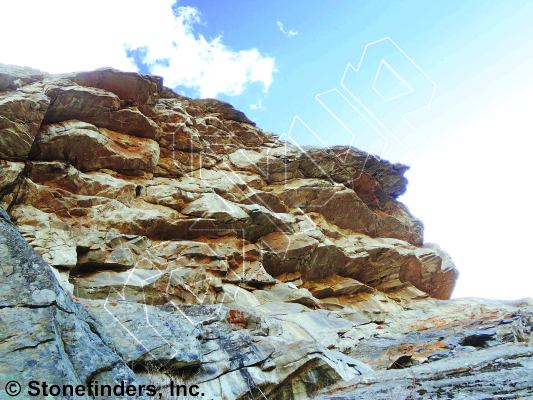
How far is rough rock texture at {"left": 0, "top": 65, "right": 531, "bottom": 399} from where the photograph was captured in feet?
26.2

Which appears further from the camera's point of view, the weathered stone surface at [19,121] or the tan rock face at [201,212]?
the weathered stone surface at [19,121]

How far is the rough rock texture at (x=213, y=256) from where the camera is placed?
7977 mm

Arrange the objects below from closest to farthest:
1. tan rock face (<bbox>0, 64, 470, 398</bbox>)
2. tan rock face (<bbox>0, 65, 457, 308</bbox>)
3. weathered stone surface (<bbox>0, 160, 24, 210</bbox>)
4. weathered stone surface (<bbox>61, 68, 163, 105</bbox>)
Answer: tan rock face (<bbox>0, 64, 470, 398</bbox>) < weathered stone surface (<bbox>0, 160, 24, 210</bbox>) < tan rock face (<bbox>0, 65, 457, 308</bbox>) < weathered stone surface (<bbox>61, 68, 163, 105</bbox>)

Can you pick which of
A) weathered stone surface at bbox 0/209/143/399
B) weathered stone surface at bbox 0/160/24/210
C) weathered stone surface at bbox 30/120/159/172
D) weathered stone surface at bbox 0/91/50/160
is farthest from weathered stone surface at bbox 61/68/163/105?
weathered stone surface at bbox 0/209/143/399

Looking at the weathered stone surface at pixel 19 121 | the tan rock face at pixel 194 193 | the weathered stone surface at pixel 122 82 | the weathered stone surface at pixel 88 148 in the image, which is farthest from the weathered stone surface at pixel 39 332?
the weathered stone surface at pixel 122 82

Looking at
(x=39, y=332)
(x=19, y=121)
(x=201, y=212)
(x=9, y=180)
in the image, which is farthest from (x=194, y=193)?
(x=39, y=332)

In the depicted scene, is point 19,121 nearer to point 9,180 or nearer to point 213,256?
point 9,180

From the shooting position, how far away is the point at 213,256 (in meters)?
19.0

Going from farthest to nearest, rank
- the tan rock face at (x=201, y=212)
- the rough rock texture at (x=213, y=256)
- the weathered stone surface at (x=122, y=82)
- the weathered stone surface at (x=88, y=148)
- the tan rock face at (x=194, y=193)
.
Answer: the weathered stone surface at (x=122, y=82) < the weathered stone surface at (x=88, y=148) < the tan rock face at (x=194, y=193) < the tan rock face at (x=201, y=212) < the rough rock texture at (x=213, y=256)

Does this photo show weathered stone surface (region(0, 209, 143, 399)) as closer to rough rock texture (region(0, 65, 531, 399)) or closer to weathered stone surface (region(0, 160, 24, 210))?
rough rock texture (region(0, 65, 531, 399))

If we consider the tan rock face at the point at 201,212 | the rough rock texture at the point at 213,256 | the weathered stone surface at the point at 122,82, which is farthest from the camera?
the weathered stone surface at the point at 122,82

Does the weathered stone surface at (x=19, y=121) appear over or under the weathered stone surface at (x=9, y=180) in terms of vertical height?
over

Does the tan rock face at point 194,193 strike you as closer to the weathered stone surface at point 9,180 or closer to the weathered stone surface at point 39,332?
the weathered stone surface at point 9,180

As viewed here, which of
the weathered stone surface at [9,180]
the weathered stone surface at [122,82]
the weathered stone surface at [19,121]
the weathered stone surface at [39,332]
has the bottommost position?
the weathered stone surface at [39,332]
